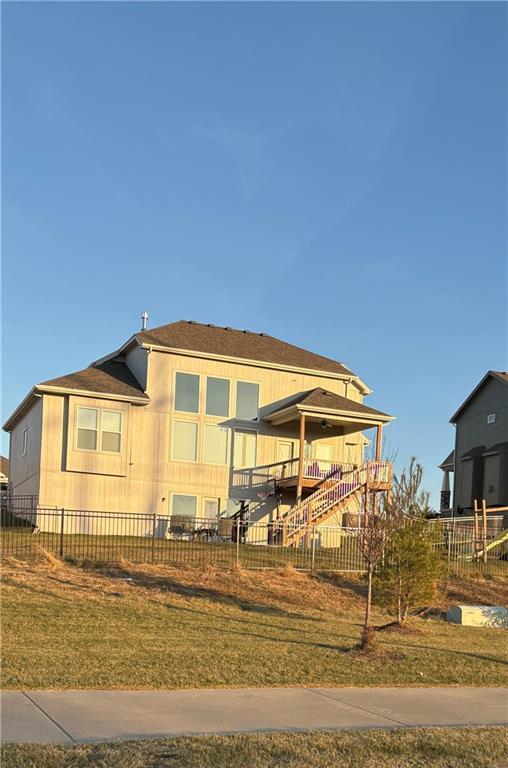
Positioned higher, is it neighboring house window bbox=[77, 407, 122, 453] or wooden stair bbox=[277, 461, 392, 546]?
neighboring house window bbox=[77, 407, 122, 453]

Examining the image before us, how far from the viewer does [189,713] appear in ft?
25.5

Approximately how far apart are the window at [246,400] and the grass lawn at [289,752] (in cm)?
2253

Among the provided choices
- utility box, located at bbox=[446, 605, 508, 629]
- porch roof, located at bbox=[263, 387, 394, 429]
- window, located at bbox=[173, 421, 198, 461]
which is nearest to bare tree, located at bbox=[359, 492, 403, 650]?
utility box, located at bbox=[446, 605, 508, 629]

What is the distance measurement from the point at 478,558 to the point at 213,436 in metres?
10.1

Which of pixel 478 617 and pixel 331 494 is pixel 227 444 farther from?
pixel 478 617

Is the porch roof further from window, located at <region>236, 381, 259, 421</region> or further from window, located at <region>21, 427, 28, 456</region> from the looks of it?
window, located at <region>21, 427, 28, 456</region>

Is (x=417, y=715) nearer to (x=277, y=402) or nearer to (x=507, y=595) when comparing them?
(x=507, y=595)

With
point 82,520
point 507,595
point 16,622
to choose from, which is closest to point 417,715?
point 16,622

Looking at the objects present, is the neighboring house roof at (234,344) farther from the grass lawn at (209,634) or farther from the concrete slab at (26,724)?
the concrete slab at (26,724)

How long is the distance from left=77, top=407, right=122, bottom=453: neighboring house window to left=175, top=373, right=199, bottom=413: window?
7.64 ft

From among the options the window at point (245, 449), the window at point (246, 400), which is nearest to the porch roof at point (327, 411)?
the window at point (246, 400)

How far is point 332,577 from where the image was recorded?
2006cm

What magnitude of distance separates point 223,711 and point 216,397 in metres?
21.7

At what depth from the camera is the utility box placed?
1708 centimetres
